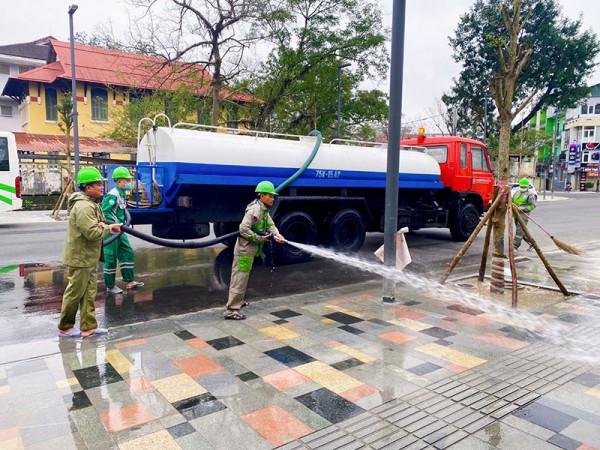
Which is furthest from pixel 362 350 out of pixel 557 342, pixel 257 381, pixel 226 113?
pixel 226 113

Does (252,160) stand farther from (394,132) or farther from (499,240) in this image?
(499,240)

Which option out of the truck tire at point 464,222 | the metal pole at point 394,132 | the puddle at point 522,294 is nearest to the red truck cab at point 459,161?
the truck tire at point 464,222

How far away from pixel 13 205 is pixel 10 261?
7622mm

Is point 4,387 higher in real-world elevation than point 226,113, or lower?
lower

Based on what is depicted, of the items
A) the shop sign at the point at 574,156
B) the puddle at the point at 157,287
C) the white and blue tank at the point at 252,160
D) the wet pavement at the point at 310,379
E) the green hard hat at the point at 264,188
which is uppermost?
the shop sign at the point at 574,156

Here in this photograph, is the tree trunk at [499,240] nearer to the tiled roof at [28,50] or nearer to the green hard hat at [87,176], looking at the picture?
the green hard hat at [87,176]

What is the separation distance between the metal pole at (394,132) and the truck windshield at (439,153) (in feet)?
19.8

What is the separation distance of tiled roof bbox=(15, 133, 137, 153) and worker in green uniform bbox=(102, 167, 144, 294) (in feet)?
64.5

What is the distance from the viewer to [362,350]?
4480mm

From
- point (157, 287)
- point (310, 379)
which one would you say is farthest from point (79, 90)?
point (310, 379)

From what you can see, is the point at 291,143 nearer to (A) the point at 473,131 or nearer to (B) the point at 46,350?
Answer: (B) the point at 46,350

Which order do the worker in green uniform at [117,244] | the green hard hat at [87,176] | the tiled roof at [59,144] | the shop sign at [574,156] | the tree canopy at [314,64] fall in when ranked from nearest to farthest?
the green hard hat at [87,176] → the worker in green uniform at [117,244] → the tree canopy at [314,64] → the tiled roof at [59,144] → the shop sign at [574,156]

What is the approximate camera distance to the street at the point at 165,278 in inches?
225

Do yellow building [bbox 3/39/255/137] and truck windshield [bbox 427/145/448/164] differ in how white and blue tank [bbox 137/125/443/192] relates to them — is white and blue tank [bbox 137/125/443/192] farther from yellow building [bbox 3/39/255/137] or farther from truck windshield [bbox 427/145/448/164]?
yellow building [bbox 3/39/255/137]
